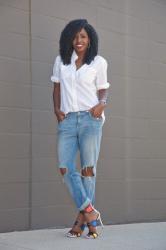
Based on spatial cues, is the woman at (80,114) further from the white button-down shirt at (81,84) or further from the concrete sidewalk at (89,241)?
the concrete sidewalk at (89,241)

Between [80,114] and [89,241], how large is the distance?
43.2 inches

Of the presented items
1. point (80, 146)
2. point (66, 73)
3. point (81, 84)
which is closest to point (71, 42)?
point (66, 73)

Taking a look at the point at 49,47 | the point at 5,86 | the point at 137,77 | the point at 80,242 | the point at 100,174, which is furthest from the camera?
the point at 137,77

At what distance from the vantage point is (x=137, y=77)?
22.1 ft

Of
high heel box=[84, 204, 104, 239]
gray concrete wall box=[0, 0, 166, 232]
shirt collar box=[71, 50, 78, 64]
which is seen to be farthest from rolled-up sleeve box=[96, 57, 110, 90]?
high heel box=[84, 204, 104, 239]

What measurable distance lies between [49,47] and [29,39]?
27 cm

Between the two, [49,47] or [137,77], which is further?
[137,77]

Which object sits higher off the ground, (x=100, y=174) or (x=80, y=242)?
(x=100, y=174)

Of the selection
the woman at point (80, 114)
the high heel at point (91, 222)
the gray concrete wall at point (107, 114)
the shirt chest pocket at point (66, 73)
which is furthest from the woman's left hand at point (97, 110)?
the gray concrete wall at point (107, 114)

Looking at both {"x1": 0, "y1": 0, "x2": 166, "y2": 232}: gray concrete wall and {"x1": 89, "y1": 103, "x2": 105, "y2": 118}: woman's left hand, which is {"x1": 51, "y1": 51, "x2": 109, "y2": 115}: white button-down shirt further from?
{"x1": 0, "y1": 0, "x2": 166, "y2": 232}: gray concrete wall

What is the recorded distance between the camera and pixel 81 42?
505 cm

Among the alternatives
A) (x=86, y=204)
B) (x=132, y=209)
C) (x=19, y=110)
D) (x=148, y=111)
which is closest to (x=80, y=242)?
(x=86, y=204)

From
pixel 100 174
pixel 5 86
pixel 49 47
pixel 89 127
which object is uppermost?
pixel 49 47

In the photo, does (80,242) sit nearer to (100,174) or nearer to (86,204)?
(86,204)
